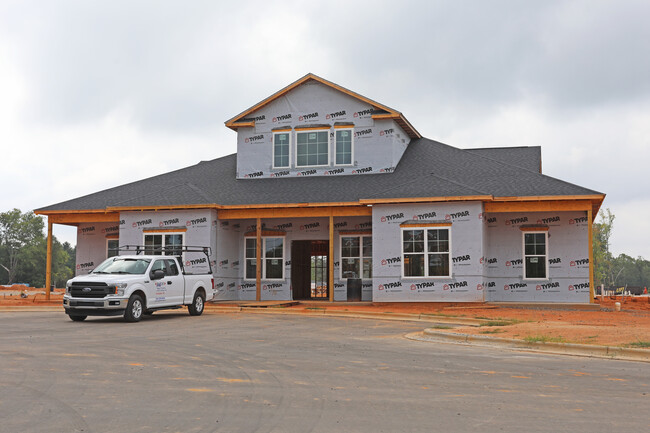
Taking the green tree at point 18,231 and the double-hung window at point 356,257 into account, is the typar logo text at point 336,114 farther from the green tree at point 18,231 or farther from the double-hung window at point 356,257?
the green tree at point 18,231

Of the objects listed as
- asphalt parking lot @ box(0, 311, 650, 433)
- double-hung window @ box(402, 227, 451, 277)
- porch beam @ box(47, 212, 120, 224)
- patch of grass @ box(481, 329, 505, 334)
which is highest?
porch beam @ box(47, 212, 120, 224)

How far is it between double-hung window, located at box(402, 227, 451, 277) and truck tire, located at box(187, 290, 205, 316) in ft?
25.0

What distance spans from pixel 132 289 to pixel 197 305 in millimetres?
3317

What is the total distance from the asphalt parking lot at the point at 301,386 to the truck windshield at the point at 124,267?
13.8 ft

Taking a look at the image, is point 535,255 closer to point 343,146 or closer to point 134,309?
point 343,146

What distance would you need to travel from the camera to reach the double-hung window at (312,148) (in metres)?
29.3

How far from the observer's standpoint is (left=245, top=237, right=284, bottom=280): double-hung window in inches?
1125

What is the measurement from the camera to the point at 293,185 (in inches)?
1118

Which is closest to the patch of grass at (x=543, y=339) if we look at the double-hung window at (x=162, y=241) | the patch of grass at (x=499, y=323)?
the patch of grass at (x=499, y=323)

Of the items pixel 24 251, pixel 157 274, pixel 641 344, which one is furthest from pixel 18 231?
pixel 641 344

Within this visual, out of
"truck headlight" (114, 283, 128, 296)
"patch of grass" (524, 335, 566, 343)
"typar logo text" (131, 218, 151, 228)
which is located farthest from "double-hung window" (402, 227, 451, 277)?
"truck headlight" (114, 283, 128, 296)

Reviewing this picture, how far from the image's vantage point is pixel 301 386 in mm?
8820

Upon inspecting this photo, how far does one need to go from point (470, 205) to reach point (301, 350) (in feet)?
42.6

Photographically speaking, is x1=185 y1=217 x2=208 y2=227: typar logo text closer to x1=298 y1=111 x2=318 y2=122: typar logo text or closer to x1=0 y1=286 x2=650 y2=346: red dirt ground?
x1=0 y1=286 x2=650 y2=346: red dirt ground
